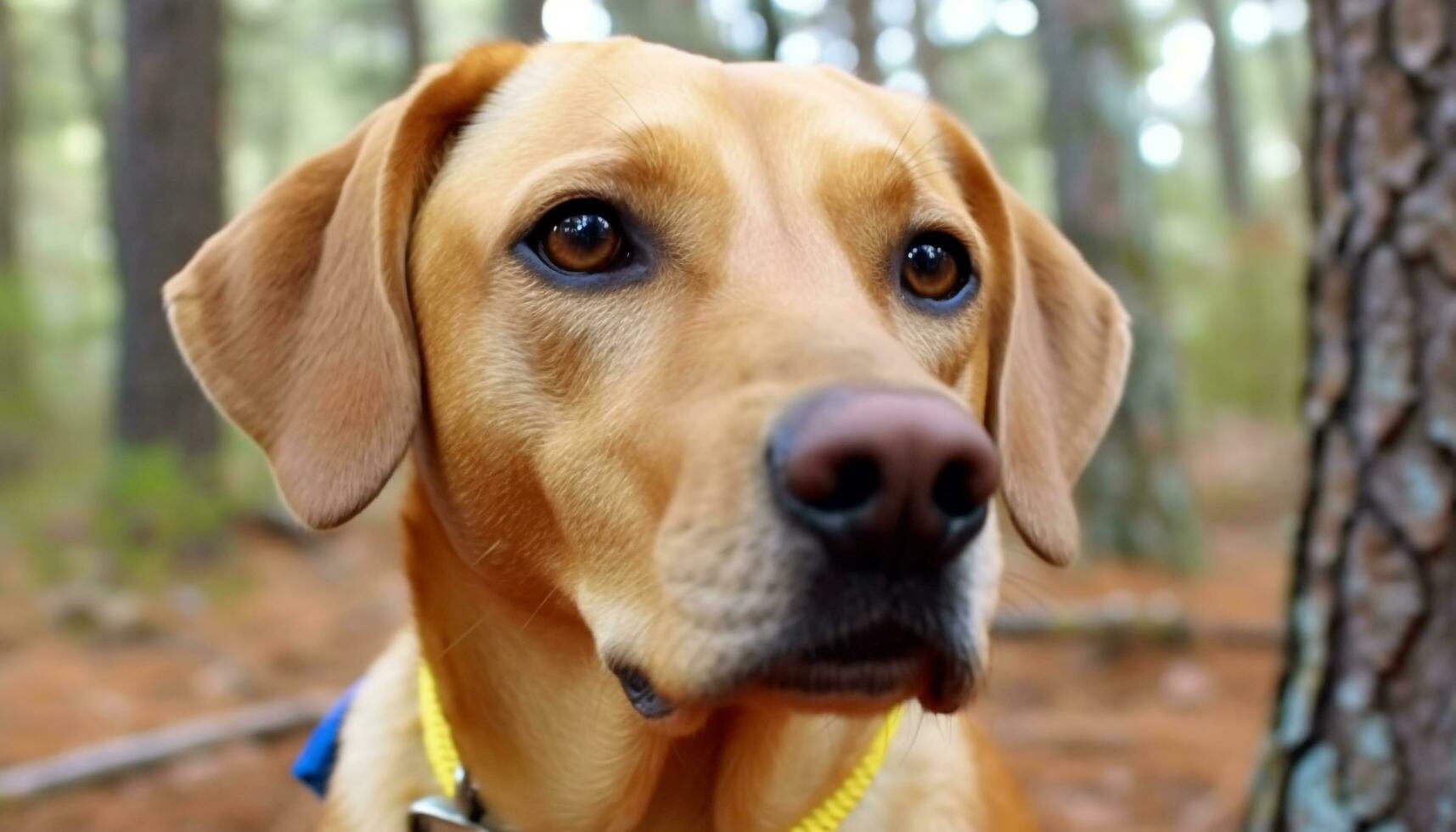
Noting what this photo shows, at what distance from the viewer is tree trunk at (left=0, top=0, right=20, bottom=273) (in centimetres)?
1588

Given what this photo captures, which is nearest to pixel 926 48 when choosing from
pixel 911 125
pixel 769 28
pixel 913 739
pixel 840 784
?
pixel 769 28

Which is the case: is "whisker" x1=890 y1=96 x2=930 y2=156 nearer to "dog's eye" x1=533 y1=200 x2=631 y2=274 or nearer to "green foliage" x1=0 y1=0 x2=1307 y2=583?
"dog's eye" x1=533 y1=200 x2=631 y2=274

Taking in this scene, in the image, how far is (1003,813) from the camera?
2.72m

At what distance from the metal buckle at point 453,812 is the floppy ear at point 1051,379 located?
130 centimetres

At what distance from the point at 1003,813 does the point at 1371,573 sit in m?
1.15

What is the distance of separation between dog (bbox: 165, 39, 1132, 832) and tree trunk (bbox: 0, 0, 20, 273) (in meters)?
15.1

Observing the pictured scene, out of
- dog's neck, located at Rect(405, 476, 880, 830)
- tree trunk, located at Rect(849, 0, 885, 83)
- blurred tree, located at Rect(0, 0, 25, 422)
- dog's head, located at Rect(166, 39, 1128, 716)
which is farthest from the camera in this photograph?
tree trunk, located at Rect(849, 0, 885, 83)

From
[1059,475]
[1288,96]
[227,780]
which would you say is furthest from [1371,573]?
[1288,96]

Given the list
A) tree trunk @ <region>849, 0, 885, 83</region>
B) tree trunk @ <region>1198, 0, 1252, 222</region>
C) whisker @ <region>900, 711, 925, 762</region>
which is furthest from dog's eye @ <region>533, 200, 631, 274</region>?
tree trunk @ <region>1198, 0, 1252, 222</region>

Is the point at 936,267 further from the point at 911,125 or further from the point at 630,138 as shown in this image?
the point at 630,138

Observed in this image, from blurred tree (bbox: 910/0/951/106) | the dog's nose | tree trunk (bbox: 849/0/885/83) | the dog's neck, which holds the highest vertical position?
the dog's nose

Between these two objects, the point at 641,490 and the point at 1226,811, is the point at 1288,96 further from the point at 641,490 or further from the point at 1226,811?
the point at 641,490

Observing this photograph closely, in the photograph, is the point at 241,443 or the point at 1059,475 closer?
the point at 1059,475

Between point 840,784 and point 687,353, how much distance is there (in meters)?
1.03
